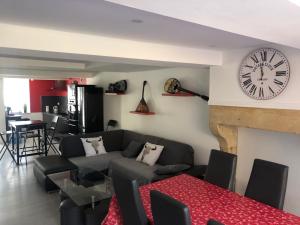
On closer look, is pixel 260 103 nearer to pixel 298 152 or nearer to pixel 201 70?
pixel 298 152

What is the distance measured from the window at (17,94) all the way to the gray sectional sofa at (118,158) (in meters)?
5.57

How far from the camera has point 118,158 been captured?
189 inches

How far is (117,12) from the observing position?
1595 mm

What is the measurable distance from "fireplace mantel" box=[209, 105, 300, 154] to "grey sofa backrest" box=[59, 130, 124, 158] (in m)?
2.63

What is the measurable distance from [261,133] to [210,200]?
1402 mm

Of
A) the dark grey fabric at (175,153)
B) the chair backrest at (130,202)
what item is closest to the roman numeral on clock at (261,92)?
the dark grey fabric at (175,153)

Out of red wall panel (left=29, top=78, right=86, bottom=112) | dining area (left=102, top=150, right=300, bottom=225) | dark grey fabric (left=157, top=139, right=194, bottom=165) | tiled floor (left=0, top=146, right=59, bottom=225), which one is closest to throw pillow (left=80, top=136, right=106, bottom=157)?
tiled floor (left=0, top=146, right=59, bottom=225)

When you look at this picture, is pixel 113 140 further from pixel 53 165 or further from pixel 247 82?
pixel 247 82

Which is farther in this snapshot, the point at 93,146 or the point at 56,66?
the point at 93,146

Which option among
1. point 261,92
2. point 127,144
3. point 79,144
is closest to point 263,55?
point 261,92

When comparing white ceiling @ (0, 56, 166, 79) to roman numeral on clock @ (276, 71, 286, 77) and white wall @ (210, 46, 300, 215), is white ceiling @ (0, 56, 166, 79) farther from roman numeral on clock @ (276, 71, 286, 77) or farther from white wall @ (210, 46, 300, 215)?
roman numeral on clock @ (276, 71, 286, 77)

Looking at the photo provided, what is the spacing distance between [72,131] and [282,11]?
6766mm

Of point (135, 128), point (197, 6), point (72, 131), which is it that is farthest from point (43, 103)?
point (197, 6)

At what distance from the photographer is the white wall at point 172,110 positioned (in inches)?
158
